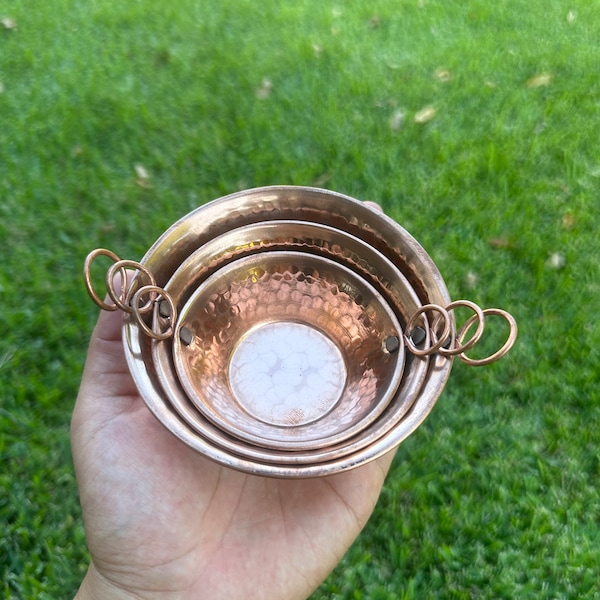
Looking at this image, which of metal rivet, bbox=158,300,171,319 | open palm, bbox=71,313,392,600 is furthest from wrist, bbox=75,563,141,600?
metal rivet, bbox=158,300,171,319

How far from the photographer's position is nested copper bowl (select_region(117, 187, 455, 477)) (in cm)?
140

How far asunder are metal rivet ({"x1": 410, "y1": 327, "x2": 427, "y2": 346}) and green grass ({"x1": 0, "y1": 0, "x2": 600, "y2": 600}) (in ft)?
2.49

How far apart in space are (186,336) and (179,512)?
446 millimetres

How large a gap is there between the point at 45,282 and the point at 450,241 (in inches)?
68.6

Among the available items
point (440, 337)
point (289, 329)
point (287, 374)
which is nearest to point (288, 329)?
point (289, 329)

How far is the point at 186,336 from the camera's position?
1.58 meters

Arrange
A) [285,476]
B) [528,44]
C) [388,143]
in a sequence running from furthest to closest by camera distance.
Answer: [528,44] → [388,143] → [285,476]

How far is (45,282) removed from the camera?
8.32ft

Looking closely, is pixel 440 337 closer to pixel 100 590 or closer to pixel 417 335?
pixel 417 335

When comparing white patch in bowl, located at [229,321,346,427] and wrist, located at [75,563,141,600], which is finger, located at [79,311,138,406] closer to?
white patch in bowl, located at [229,321,346,427]

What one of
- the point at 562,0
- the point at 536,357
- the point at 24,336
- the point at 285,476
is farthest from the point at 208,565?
the point at 562,0

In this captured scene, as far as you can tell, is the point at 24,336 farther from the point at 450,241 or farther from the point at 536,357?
the point at 536,357

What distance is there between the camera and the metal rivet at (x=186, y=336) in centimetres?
156

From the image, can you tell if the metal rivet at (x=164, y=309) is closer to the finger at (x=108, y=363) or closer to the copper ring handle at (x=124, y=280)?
the copper ring handle at (x=124, y=280)
